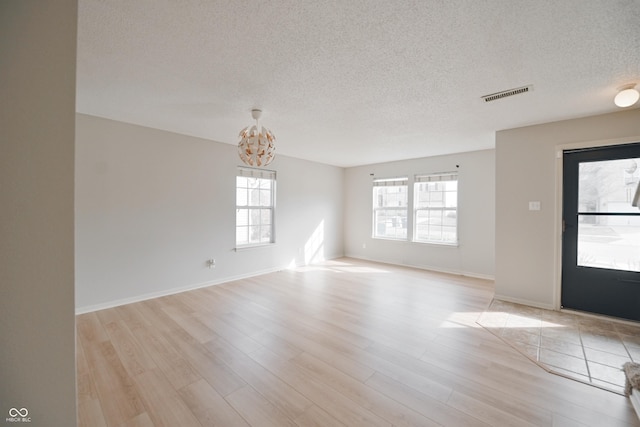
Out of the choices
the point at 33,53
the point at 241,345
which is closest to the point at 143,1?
the point at 33,53

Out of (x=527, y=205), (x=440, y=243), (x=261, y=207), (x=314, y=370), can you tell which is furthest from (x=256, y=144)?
(x=440, y=243)

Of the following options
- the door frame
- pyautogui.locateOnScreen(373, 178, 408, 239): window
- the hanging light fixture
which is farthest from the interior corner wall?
the hanging light fixture

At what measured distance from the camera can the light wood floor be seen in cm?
160

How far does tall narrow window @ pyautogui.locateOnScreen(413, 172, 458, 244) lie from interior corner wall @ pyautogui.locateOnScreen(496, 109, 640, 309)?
1.51 metres

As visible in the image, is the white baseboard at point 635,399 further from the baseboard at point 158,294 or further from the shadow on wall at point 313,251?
the shadow on wall at point 313,251

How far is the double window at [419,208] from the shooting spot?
529cm

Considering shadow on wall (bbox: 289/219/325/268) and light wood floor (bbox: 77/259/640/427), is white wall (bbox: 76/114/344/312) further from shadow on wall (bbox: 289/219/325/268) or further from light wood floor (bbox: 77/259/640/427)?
shadow on wall (bbox: 289/219/325/268)

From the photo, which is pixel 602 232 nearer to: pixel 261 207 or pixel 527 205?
pixel 527 205

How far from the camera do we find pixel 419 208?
5.70 m

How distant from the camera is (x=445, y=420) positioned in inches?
61.2

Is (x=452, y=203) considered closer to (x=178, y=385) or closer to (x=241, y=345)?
(x=241, y=345)

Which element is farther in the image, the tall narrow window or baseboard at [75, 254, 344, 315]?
the tall narrow window

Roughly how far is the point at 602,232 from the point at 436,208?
8.50ft

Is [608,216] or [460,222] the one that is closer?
[608,216]
